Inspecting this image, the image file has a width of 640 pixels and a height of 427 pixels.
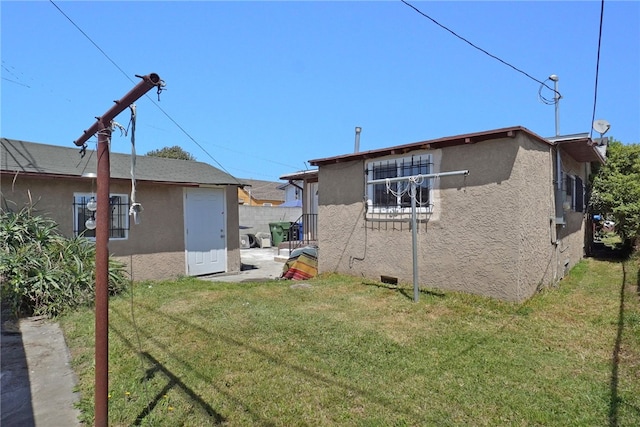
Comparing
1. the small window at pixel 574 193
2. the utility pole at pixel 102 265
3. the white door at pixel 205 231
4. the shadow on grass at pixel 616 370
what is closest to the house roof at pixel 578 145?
the small window at pixel 574 193

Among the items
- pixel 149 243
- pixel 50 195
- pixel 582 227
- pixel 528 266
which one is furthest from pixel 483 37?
pixel 50 195

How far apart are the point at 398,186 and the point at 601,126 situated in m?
6.33

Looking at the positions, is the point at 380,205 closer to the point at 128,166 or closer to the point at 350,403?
the point at 350,403

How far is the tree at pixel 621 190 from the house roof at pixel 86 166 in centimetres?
1044

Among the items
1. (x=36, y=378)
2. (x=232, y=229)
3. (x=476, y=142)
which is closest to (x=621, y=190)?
(x=476, y=142)

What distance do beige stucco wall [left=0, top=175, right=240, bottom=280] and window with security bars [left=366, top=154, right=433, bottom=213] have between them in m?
4.92

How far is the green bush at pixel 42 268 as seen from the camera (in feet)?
19.4

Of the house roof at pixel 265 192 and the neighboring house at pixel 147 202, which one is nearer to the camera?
the neighboring house at pixel 147 202

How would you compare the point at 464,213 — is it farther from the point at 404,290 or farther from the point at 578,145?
the point at 578,145

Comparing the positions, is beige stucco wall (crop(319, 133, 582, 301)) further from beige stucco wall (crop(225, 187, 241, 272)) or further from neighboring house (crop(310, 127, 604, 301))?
beige stucco wall (crop(225, 187, 241, 272))

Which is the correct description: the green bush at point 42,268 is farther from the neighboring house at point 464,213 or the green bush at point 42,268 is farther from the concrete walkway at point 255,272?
the neighboring house at point 464,213

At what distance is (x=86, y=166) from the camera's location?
28.0ft

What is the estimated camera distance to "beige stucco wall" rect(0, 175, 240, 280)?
7516 millimetres

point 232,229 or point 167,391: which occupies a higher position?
point 232,229
